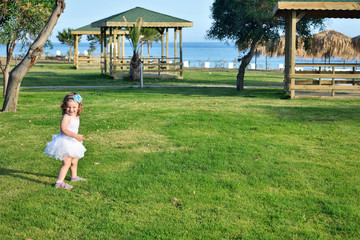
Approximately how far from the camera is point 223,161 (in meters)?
6.57

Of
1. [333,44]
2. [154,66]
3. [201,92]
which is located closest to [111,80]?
[154,66]

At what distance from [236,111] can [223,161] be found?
4.85m

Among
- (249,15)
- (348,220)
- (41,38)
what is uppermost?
(249,15)

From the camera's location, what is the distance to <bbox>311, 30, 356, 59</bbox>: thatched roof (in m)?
27.4

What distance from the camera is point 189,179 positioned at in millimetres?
5723

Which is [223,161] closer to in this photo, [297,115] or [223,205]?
[223,205]

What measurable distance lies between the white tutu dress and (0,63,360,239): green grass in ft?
1.42

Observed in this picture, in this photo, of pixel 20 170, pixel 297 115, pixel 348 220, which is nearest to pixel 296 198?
pixel 348 220

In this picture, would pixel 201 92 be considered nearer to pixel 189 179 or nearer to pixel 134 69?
pixel 134 69

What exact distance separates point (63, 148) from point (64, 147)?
0.02 m

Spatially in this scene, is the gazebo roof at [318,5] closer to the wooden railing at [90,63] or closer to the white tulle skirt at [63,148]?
the white tulle skirt at [63,148]

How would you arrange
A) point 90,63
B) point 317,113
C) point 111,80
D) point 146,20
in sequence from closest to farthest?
1. point 317,113
2. point 111,80
3. point 146,20
4. point 90,63

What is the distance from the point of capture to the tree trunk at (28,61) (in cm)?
1095

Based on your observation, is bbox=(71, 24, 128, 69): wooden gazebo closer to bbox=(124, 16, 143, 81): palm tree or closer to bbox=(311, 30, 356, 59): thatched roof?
bbox=(124, 16, 143, 81): palm tree
